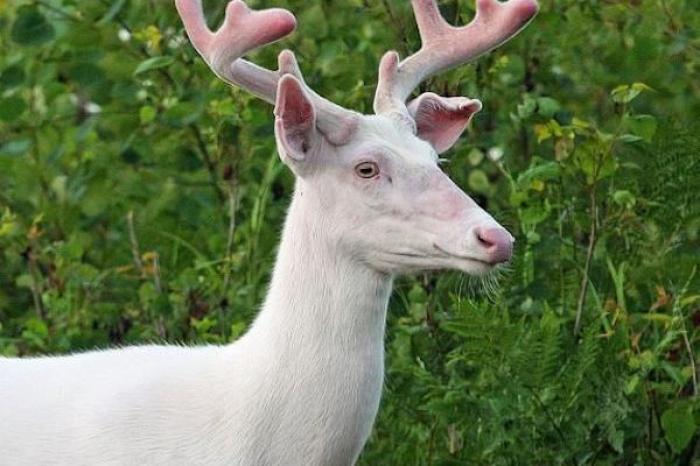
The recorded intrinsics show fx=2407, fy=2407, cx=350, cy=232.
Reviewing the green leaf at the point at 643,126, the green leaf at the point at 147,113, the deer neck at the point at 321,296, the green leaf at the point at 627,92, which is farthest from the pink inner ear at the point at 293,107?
the green leaf at the point at 147,113

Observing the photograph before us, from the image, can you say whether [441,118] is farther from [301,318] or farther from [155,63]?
[155,63]

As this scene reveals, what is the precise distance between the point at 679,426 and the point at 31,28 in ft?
10.7

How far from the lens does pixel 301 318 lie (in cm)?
652

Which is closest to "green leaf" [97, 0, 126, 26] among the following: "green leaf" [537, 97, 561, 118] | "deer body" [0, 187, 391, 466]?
"green leaf" [537, 97, 561, 118]

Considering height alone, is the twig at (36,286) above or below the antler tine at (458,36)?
below

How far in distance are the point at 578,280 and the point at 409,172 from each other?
7.35 feet

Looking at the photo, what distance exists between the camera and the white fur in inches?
253

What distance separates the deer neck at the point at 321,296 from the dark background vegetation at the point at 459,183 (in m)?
1.10

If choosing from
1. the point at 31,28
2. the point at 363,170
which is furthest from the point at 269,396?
the point at 31,28

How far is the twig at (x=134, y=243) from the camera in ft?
31.2

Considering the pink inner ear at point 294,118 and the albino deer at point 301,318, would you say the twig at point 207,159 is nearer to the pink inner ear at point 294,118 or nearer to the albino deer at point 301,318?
the albino deer at point 301,318

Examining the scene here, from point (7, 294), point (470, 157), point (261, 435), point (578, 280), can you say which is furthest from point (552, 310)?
point (7, 294)

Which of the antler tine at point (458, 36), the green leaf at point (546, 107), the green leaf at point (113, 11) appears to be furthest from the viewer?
the green leaf at point (113, 11)

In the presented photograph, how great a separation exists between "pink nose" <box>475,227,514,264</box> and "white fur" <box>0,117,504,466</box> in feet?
0.40
